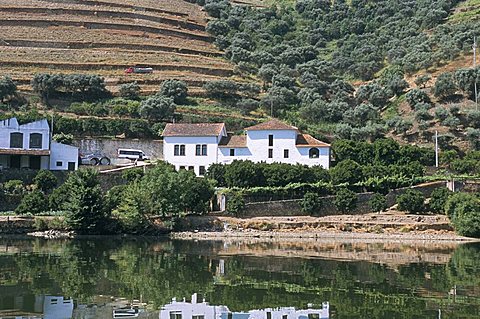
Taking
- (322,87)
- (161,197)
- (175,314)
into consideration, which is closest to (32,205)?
(161,197)

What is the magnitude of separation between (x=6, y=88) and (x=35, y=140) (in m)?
14.0

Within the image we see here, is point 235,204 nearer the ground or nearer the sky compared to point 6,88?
nearer the ground

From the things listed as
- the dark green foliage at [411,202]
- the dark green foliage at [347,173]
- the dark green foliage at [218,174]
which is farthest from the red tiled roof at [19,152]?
the dark green foliage at [411,202]

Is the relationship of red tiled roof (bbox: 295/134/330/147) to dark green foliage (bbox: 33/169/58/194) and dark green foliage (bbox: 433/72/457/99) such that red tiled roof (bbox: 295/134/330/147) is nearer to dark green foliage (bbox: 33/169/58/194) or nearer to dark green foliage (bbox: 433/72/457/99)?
dark green foliage (bbox: 33/169/58/194)

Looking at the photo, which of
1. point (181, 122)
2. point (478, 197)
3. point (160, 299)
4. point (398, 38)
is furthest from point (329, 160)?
point (398, 38)

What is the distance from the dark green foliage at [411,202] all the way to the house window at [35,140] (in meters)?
31.1

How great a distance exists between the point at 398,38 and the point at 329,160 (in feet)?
158

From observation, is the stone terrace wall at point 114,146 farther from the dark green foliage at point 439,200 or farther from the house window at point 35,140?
the dark green foliage at point 439,200

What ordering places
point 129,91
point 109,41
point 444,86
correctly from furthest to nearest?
1. point 109,41
2. point 444,86
3. point 129,91

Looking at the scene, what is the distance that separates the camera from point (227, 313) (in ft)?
80.7

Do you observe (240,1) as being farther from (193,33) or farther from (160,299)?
(160,299)

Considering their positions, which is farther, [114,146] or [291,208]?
[114,146]

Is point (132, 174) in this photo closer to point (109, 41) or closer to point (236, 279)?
point (236, 279)

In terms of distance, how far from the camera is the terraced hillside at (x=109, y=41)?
83500 mm
